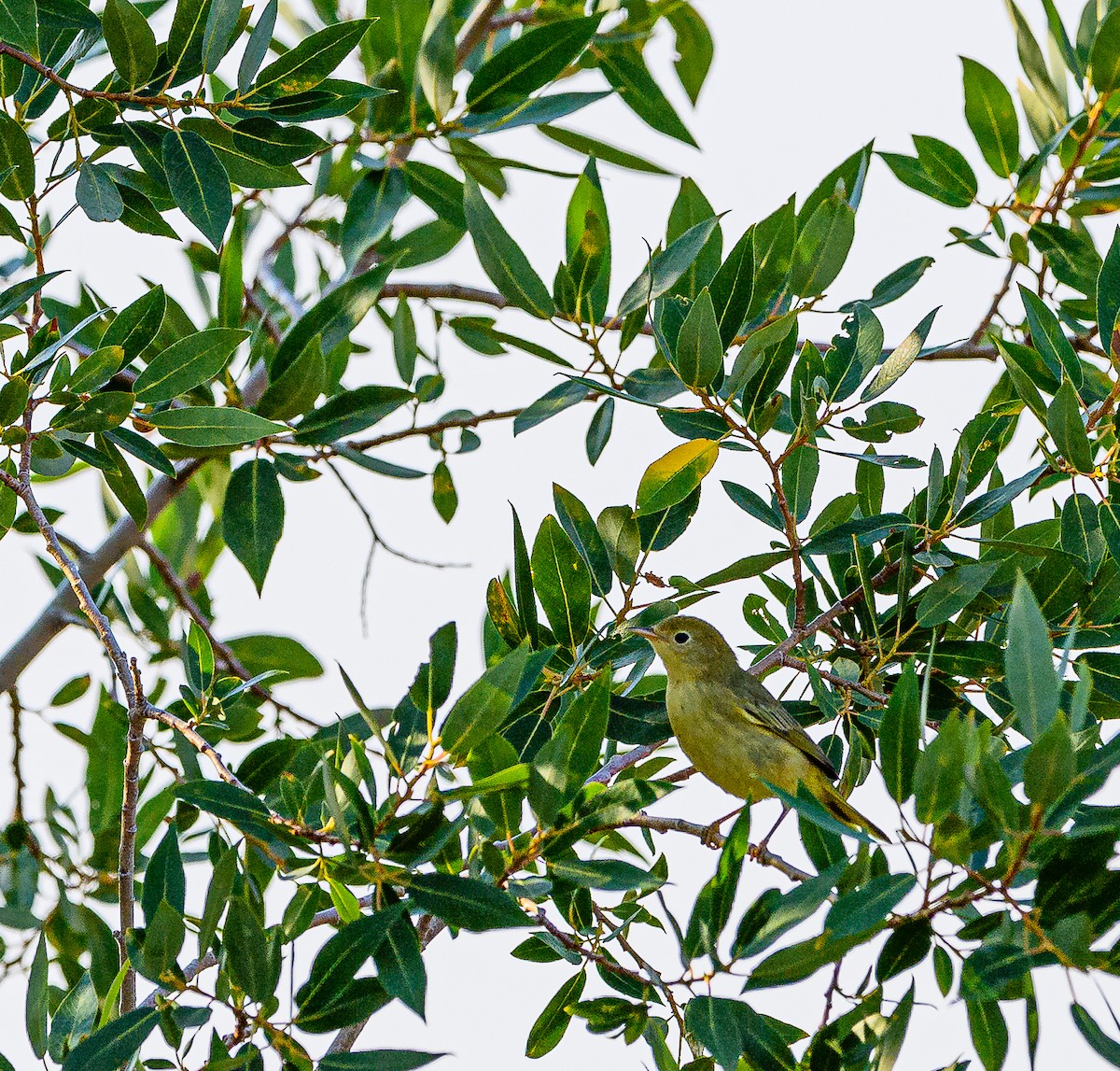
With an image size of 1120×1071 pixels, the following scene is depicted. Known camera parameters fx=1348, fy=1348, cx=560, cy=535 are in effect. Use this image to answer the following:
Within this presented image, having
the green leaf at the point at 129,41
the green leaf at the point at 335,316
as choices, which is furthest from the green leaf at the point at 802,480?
the green leaf at the point at 129,41

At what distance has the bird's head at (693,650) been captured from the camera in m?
4.02

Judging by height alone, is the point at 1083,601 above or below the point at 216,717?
above

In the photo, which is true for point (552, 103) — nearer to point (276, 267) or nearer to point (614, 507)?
point (614, 507)

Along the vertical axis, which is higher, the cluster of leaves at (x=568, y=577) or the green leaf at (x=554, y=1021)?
the cluster of leaves at (x=568, y=577)

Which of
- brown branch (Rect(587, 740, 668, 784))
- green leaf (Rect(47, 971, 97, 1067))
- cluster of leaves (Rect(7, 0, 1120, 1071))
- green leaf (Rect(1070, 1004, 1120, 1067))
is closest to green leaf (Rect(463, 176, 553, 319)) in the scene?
cluster of leaves (Rect(7, 0, 1120, 1071))

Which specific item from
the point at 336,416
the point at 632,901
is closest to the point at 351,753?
the point at 632,901

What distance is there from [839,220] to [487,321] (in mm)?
1581

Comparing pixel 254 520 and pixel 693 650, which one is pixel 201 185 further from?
pixel 693 650

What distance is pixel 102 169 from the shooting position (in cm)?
268

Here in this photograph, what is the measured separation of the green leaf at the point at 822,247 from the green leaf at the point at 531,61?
2.45 feet

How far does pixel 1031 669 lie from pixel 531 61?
2049mm

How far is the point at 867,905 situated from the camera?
1.87m

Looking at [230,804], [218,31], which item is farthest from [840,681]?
[218,31]

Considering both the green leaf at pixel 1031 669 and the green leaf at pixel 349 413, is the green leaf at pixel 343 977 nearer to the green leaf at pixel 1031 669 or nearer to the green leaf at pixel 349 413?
the green leaf at pixel 1031 669
